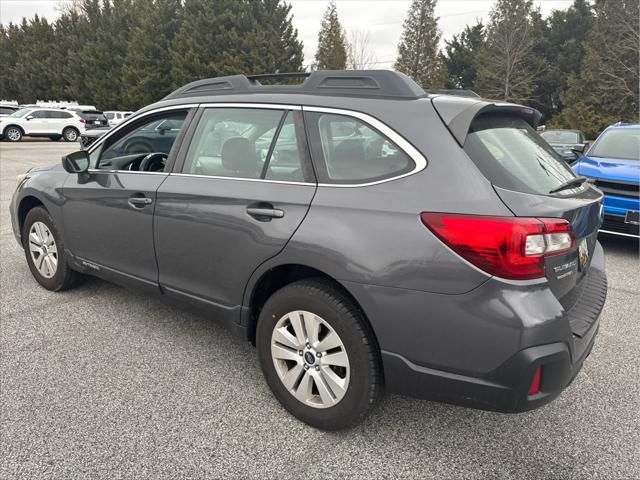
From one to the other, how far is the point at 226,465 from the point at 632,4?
3658cm

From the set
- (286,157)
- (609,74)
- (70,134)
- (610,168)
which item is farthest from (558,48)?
(286,157)

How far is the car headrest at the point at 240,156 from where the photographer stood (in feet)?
8.91

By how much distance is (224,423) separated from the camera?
254 cm

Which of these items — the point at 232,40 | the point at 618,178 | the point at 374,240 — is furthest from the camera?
the point at 232,40

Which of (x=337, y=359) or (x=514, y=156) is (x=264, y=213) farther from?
(x=514, y=156)

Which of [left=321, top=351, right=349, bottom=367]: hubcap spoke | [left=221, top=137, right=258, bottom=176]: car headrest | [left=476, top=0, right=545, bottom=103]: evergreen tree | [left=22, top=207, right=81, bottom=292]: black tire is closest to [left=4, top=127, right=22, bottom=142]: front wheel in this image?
[left=22, top=207, right=81, bottom=292]: black tire

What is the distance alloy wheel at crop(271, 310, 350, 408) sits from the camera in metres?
2.34

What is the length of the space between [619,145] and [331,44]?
41665 millimetres

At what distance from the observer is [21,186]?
4.25m

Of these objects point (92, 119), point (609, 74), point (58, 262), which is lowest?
point (58, 262)

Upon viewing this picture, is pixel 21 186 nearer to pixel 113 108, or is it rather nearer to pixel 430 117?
pixel 430 117

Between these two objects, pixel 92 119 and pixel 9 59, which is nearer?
pixel 92 119

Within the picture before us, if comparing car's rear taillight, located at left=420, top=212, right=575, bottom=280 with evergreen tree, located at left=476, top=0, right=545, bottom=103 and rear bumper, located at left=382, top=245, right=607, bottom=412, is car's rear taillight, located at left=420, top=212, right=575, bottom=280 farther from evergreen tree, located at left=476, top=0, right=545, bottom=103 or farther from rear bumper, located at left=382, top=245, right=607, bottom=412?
evergreen tree, located at left=476, top=0, right=545, bottom=103

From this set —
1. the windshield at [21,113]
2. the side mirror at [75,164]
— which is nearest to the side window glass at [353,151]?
the side mirror at [75,164]
